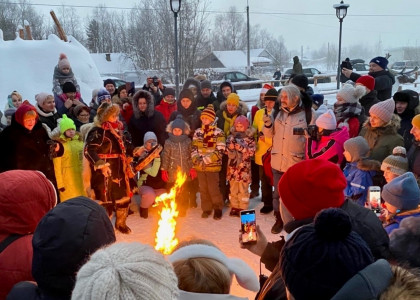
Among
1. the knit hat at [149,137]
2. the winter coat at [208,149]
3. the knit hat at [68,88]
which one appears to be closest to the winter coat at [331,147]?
the winter coat at [208,149]

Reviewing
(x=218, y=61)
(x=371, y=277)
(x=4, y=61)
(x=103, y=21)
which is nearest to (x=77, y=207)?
(x=371, y=277)

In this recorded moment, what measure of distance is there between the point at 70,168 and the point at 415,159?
14.8 feet

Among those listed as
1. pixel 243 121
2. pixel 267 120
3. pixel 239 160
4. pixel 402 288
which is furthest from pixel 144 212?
pixel 402 288

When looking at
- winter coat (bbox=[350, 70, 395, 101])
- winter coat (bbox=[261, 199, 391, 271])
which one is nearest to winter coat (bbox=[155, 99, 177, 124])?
winter coat (bbox=[350, 70, 395, 101])

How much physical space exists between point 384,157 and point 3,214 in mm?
4257

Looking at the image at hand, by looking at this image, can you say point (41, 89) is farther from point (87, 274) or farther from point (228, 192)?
point (87, 274)

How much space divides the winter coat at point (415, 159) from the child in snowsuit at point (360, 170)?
343 mm

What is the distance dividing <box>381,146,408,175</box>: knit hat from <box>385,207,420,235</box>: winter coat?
1.20 m

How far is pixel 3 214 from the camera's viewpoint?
7.32 feet

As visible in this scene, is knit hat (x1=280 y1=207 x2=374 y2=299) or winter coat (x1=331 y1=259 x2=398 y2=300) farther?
knit hat (x1=280 y1=207 x2=374 y2=299)

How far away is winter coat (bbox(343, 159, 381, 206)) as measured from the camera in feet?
15.0

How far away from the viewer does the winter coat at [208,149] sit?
581cm

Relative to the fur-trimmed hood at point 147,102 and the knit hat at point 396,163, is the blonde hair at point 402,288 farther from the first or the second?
the fur-trimmed hood at point 147,102

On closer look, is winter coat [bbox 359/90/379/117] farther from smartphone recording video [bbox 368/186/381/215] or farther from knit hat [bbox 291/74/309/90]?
smartphone recording video [bbox 368/186/381/215]
